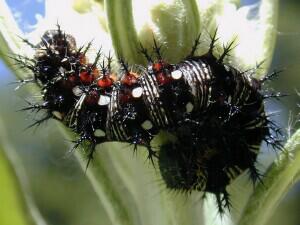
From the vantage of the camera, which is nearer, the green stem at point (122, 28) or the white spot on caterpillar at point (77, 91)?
the green stem at point (122, 28)

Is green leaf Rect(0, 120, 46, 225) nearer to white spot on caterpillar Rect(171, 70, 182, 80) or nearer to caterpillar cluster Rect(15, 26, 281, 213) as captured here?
caterpillar cluster Rect(15, 26, 281, 213)

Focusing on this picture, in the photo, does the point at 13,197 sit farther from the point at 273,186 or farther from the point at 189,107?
the point at 273,186

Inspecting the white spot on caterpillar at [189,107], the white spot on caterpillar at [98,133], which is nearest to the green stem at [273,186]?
the white spot on caterpillar at [189,107]

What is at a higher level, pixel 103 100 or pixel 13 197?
pixel 103 100

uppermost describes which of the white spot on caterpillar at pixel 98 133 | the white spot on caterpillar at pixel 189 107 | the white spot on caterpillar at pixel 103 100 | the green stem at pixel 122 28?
the green stem at pixel 122 28

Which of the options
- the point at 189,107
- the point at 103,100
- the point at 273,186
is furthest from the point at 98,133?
the point at 273,186

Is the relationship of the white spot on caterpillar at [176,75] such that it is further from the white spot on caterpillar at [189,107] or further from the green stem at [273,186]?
the green stem at [273,186]
